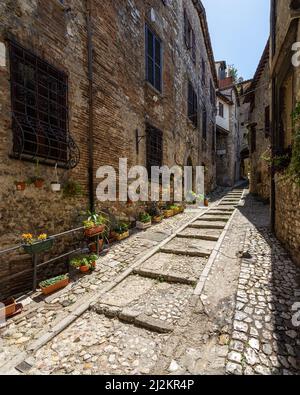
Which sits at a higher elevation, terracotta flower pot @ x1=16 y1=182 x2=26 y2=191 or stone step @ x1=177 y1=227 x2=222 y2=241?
terracotta flower pot @ x1=16 y1=182 x2=26 y2=191

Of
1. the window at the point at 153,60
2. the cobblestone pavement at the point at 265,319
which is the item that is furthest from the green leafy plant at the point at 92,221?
the window at the point at 153,60

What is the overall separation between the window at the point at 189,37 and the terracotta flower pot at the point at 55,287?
13.0 meters

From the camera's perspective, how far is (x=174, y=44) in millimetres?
10039

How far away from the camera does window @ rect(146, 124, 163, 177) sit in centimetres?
805

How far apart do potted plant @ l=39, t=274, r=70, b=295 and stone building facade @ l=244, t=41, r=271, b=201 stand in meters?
9.44

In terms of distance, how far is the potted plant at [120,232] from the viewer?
598 centimetres

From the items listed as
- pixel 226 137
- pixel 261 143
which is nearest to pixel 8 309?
pixel 261 143

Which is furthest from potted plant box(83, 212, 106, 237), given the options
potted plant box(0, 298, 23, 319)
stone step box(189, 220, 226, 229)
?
stone step box(189, 220, 226, 229)

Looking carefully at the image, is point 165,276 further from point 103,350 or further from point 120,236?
point 120,236

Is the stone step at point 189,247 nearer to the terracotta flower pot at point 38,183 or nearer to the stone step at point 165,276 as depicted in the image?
the stone step at point 165,276

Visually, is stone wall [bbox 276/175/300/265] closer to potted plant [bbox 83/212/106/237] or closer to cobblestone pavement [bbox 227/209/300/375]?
cobblestone pavement [bbox 227/209/300/375]

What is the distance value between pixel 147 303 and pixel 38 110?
4.16m

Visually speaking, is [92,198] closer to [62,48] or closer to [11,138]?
[11,138]
